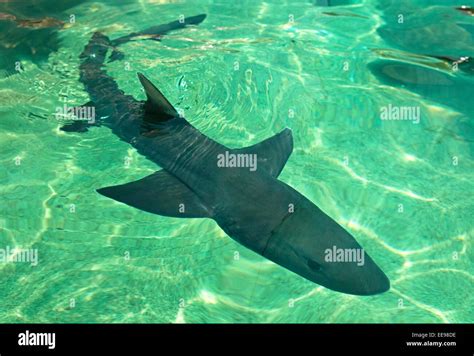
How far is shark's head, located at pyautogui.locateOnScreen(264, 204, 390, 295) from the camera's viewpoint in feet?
11.8

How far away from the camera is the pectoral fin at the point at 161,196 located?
14.8ft

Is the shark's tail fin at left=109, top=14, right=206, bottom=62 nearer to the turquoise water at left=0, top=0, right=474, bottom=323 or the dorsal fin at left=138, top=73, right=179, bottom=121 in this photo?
the turquoise water at left=0, top=0, right=474, bottom=323

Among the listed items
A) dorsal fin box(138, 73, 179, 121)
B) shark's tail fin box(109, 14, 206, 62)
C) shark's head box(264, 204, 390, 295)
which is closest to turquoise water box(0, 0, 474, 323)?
shark's tail fin box(109, 14, 206, 62)

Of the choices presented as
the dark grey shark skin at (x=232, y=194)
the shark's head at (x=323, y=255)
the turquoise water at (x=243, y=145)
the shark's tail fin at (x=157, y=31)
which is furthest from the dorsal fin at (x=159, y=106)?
the shark's tail fin at (x=157, y=31)

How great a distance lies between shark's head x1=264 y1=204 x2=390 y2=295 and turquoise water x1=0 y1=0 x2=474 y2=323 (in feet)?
1.53

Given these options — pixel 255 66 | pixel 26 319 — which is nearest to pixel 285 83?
pixel 255 66

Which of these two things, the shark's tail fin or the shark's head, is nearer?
the shark's head

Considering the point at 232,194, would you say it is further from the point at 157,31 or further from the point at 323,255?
the point at 157,31

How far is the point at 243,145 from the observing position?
19.5ft

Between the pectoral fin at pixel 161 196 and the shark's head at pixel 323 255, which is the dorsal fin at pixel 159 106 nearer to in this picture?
the pectoral fin at pixel 161 196

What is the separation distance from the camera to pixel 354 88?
23.7ft

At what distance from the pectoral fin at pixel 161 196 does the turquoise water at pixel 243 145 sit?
0.36 metres
